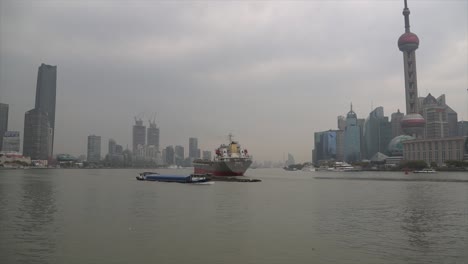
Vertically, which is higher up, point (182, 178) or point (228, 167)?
point (228, 167)

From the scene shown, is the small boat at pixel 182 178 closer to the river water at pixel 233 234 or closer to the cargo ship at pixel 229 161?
the cargo ship at pixel 229 161

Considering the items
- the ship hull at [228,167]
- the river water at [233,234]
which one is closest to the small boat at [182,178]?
the ship hull at [228,167]

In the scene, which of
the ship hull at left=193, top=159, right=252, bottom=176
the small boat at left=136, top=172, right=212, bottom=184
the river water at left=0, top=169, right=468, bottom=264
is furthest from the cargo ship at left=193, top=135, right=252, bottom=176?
the river water at left=0, top=169, right=468, bottom=264

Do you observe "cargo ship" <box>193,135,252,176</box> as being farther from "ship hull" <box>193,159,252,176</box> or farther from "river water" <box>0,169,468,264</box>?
"river water" <box>0,169,468,264</box>

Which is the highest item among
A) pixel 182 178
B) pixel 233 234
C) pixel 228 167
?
pixel 228 167

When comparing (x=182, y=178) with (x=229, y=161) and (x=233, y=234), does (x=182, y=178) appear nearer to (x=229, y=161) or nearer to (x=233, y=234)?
(x=229, y=161)

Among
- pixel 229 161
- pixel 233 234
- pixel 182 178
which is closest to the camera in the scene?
pixel 233 234

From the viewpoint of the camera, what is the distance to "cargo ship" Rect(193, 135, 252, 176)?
12294cm

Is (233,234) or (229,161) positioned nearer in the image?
(233,234)

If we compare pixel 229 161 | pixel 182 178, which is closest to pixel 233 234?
pixel 182 178

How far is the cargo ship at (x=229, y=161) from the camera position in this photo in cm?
12294

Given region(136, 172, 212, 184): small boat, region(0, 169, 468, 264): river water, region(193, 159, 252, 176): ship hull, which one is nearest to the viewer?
region(0, 169, 468, 264): river water

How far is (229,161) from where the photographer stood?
122 meters

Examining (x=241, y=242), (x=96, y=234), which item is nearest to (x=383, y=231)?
(x=241, y=242)
